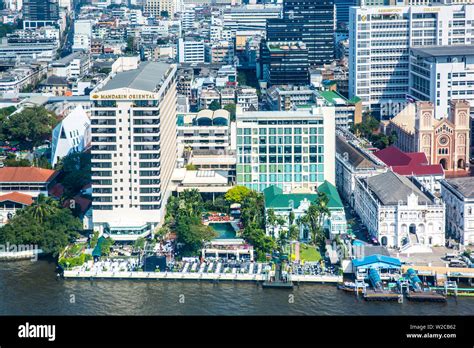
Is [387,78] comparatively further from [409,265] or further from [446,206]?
[409,265]

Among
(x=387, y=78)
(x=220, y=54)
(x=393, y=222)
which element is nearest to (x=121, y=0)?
(x=220, y=54)

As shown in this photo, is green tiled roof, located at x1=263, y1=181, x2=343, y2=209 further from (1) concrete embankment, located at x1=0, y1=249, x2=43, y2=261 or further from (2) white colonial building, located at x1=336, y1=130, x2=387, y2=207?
(1) concrete embankment, located at x1=0, y1=249, x2=43, y2=261

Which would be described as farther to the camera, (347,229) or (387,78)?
(387,78)

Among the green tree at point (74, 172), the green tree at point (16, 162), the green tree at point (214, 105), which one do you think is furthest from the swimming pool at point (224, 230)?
the green tree at point (214, 105)

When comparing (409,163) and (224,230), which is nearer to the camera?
(224,230)

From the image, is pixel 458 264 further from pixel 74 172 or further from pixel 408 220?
pixel 74 172

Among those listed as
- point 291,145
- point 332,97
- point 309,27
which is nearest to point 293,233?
point 291,145
